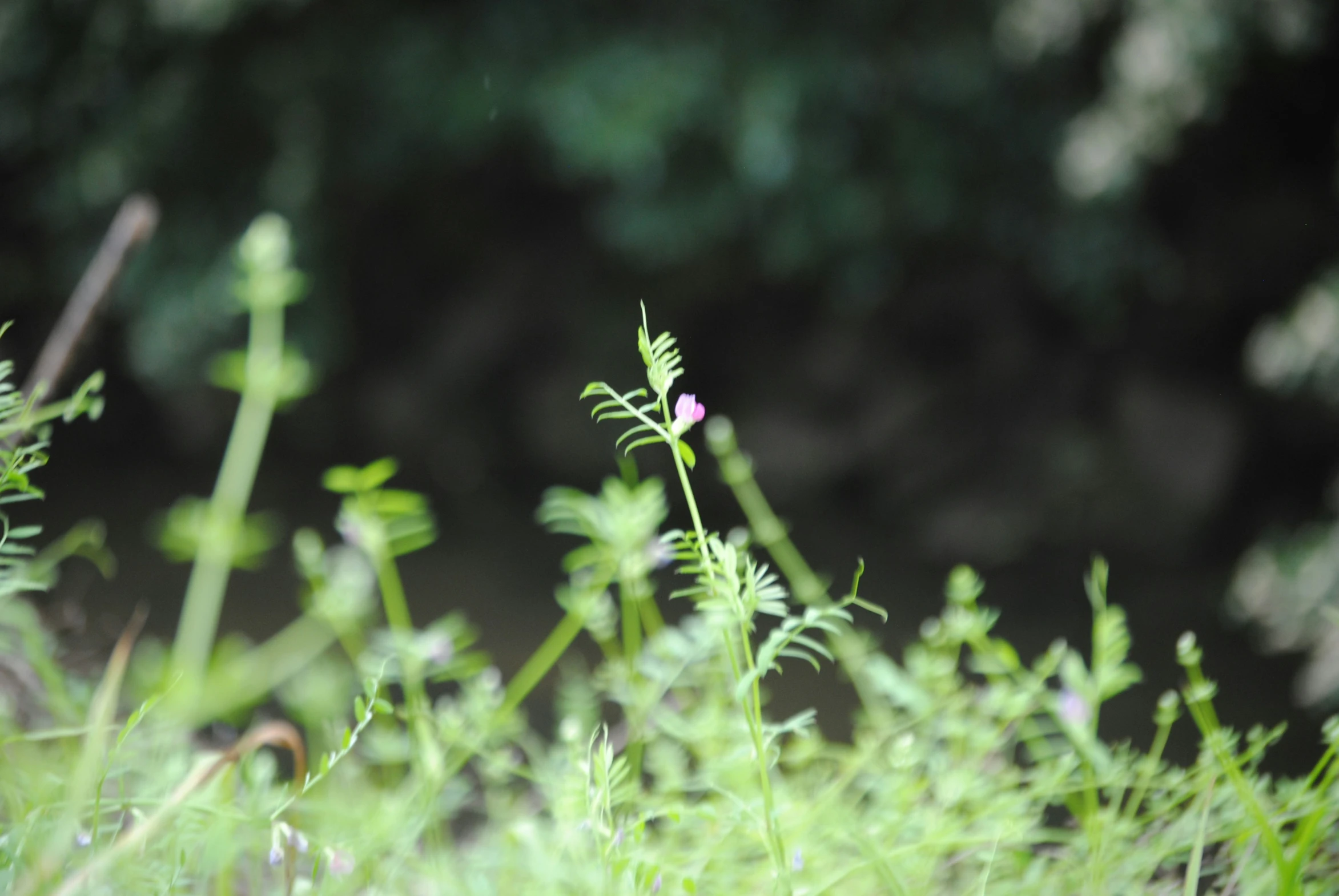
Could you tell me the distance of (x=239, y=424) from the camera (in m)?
0.67

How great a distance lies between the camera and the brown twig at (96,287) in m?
0.61

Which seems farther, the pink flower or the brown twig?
the brown twig

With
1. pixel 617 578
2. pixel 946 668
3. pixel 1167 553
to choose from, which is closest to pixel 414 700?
pixel 617 578

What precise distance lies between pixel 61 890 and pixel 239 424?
1.41ft

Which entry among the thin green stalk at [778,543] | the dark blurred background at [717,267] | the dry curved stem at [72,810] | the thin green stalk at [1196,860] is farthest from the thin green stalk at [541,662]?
the dark blurred background at [717,267]

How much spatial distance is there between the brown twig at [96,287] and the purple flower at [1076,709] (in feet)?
1.97

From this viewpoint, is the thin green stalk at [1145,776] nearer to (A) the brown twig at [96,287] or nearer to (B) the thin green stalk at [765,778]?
(B) the thin green stalk at [765,778]

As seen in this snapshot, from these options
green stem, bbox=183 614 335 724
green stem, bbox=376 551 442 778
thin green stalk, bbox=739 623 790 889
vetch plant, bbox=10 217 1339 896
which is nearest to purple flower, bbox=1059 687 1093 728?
vetch plant, bbox=10 217 1339 896

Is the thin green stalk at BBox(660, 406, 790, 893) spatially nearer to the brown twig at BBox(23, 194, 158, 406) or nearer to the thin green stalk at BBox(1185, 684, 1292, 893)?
the thin green stalk at BBox(1185, 684, 1292, 893)

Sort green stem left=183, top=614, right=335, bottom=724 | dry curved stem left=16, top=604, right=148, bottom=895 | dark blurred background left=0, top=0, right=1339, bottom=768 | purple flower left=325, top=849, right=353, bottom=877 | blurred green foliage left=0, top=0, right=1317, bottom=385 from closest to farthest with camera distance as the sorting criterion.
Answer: dry curved stem left=16, top=604, right=148, bottom=895 < purple flower left=325, top=849, right=353, bottom=877 < green stem left=183, top=614, right=335, bottom=724 < dark blurred background left=0, top=0, right=1339, bottom=768 < blurred green foliage left=0, top=0, right=1317, bottom=385

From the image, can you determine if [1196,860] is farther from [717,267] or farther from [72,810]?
[717,267]

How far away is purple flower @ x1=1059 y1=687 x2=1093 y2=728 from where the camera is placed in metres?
0.47

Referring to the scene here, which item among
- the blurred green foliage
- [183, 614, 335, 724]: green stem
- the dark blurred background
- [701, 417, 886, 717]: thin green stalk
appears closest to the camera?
[701, 417, 886, 717]: thin green stalk

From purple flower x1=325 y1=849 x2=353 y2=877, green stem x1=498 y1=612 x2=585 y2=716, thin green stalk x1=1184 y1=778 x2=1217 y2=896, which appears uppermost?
thin green stalk x1=1184 y1=778 x2=1217 y2=896
